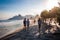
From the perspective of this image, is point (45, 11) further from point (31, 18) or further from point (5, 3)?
point (5, 3)

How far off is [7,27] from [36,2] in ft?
2.67

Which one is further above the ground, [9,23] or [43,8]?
[43,8]

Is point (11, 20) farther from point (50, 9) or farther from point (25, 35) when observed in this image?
point (50, 9)

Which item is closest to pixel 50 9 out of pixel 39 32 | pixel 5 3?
pixel 39 32

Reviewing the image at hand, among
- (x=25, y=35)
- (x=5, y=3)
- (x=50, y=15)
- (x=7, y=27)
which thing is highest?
(x=5, y=3)

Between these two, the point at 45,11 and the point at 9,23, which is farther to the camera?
the point at 45,11

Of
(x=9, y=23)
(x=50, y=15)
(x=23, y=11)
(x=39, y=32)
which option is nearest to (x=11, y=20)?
(x=9, y=23)

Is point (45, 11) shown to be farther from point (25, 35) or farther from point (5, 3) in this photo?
point (5, 3)

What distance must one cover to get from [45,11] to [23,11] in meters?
0.47

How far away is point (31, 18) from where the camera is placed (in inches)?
111

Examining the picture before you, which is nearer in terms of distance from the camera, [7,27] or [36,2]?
[7,27]

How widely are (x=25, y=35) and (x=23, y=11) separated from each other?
0.50 metres

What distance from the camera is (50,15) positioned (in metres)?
2.84

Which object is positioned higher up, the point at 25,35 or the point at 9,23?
the point at 9,23
